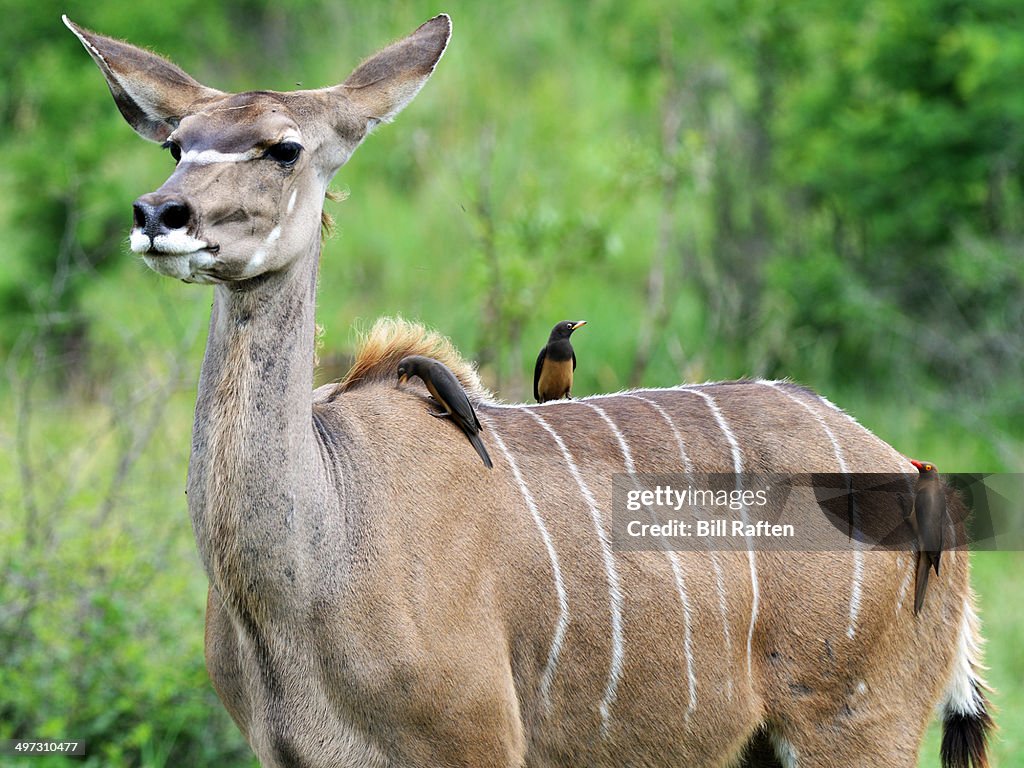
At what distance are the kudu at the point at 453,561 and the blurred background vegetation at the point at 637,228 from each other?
2701 millimetres

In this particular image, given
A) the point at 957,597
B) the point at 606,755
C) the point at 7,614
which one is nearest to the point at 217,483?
the point at 606,755

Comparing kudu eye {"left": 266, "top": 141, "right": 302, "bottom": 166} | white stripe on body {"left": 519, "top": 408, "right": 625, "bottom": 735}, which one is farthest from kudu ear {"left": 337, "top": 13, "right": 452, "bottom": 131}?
white stripe on body {"left": 519, "top": 408, "right": 625, "bottom": 735}

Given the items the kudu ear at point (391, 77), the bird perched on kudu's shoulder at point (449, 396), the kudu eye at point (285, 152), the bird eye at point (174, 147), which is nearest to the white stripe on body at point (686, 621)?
the bird perched on kudu's shoulder at point (449, 396)

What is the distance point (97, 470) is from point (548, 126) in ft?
24.8

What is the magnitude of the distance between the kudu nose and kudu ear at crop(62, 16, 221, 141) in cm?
58

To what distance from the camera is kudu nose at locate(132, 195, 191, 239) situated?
2938 mm

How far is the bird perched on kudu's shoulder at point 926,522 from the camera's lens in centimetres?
398

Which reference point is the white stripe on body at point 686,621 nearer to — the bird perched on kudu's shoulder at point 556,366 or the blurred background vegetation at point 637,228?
the bird perched on kudu's shoulder at point 556,366

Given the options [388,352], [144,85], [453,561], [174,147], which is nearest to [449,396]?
[388,352]

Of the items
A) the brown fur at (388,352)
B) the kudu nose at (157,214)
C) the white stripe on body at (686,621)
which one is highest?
the kudu nose at (157,214)

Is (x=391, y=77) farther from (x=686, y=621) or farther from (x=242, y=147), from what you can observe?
(x=686, y=621)

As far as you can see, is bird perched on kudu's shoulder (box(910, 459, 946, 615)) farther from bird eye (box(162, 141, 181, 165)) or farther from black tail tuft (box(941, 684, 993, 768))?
bird eye (box(162, 141, 181, 165))

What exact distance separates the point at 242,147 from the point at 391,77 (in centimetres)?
61

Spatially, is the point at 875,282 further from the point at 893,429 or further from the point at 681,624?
the point at 681,624
